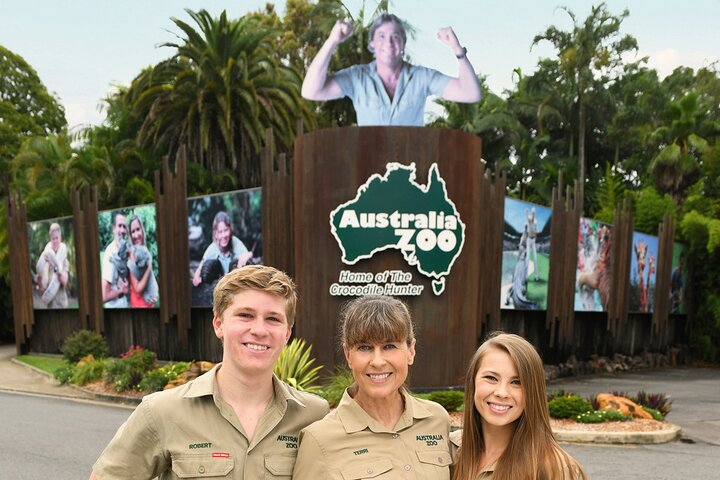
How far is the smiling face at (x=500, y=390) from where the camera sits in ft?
10.6

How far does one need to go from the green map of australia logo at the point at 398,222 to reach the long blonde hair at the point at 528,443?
41.3ft

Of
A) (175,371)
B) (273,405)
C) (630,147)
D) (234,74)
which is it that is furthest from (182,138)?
(273,405)

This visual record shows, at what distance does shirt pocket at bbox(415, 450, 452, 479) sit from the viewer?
3.20 m

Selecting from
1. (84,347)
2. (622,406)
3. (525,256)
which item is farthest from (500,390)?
(84,347)

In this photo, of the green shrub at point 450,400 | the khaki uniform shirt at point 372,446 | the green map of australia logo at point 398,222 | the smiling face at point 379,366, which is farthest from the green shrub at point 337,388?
the smiling face at point 379,366

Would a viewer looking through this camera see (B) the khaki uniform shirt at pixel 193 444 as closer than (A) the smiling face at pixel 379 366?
Yes

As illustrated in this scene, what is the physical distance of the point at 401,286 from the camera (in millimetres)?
15930

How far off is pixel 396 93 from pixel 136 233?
9.88m

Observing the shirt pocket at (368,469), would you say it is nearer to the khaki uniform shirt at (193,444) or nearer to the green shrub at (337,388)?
the khaki uniform shirt at (193,444)

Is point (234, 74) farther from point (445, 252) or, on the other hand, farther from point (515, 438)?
point (515, 438)

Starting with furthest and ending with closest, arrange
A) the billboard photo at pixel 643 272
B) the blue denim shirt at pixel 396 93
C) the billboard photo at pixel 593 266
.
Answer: the billboard photo at pixel 643 272 → the billboard photo at pixel 593 266 → the blue denim shirt at pixel 396 93

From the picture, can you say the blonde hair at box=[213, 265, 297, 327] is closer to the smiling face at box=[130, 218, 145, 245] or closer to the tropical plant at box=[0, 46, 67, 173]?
the smiling face at box=[130, 218, 145, 245]

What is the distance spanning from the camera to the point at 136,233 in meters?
23.9

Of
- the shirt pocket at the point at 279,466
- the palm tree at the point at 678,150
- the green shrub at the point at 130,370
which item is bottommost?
→ the green shrub at the point at 130,370
